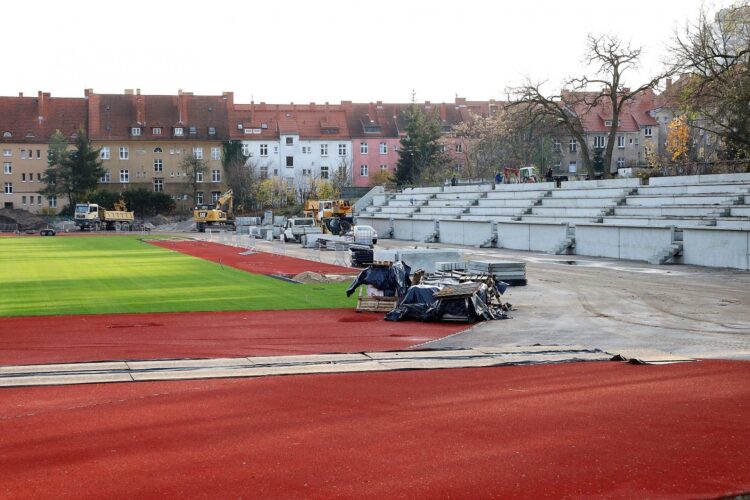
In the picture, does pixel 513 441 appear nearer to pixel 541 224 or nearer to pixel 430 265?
pixel 430 265

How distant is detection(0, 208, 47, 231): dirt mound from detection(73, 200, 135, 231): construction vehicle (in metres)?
3.98

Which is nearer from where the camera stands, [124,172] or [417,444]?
[417,444]

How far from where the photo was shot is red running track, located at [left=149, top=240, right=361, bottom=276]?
131 ft

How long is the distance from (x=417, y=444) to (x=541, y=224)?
4187 centimetres

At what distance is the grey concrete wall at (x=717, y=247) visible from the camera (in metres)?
36.2

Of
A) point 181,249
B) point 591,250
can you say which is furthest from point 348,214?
point 591,250

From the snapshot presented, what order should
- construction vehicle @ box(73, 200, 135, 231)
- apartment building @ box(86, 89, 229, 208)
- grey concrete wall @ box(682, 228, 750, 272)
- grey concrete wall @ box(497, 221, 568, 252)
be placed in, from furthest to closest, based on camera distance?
apartment building @ box(86, 89, 229, 208) → construction vehicle @ box(73, 200, 135, 231) → grey concrete wall @ box(497, 221, 568, 252) → grey concrete wall @ box(682, 228, 750, 272)

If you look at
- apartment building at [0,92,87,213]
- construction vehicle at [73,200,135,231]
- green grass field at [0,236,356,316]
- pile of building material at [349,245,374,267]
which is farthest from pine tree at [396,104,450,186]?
pile of building material at [349,245,374,267]

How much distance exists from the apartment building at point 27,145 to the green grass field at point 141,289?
70.4 m

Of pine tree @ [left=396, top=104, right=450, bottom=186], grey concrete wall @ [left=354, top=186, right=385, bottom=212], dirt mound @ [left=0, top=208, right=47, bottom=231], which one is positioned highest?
pine tree @ [left=396, top=104, right=450, bottom=186]

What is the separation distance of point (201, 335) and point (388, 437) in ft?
33.6

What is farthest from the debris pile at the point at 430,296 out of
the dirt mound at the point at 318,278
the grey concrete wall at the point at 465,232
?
the grey concrete wall at the point at 465,232

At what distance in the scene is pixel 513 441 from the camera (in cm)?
1077

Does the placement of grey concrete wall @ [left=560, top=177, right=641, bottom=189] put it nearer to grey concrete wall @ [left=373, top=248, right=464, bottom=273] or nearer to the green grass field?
grey concrete wall @ [left=373, top=248, right=464, bottom=273]
